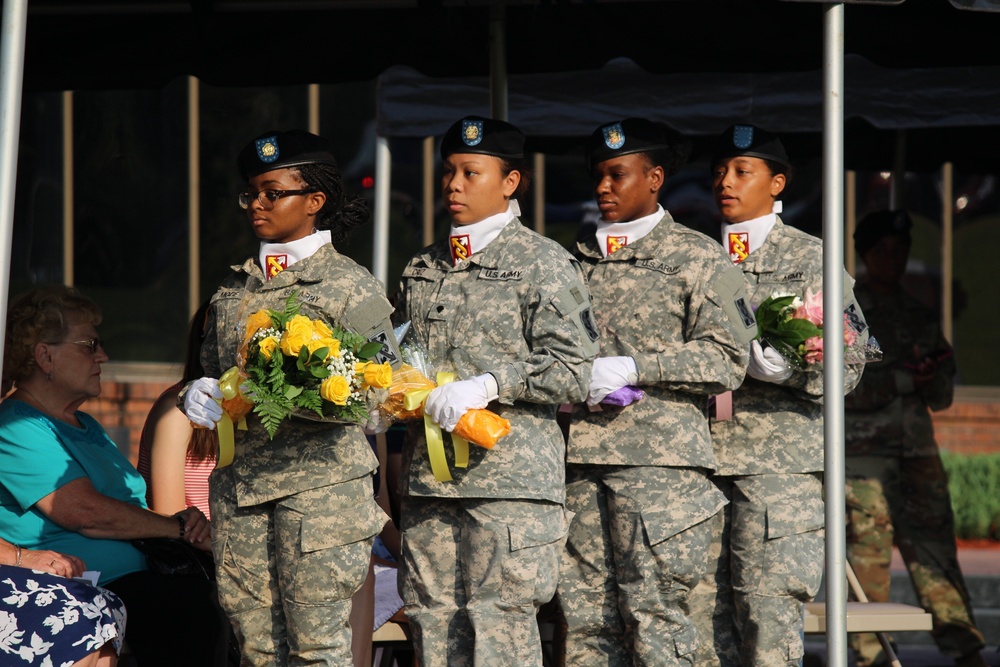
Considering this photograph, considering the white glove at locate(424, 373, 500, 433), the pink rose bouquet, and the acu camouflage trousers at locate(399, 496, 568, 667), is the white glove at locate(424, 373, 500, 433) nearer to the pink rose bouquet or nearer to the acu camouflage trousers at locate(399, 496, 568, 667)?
the acu camouflage trousers at locate(399, 496, 568, 667)

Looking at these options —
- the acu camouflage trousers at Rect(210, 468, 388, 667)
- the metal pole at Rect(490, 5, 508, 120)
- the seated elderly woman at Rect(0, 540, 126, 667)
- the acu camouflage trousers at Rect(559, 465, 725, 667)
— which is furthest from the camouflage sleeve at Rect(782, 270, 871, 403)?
the seated elderly woman at Rect(0, 540, 126, 667)

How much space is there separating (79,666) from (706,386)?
2.17m

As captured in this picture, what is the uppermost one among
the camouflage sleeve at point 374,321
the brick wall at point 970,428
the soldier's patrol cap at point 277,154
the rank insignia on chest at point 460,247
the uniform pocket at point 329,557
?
the soldier's patrol cap at point 277,154

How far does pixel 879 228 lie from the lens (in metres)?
7.27

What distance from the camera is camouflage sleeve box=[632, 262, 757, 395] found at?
15.2 feet

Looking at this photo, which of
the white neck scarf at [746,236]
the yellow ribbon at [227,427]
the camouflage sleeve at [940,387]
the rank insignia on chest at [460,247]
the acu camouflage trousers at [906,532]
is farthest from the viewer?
the camouflage sleeve at [940,387]

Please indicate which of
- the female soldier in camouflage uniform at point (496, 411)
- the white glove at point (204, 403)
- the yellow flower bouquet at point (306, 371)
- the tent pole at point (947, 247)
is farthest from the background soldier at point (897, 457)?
the tent pole at point (947, 247)

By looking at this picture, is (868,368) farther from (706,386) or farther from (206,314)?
(206,314)

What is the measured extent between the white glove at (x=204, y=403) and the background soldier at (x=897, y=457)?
12.9 ft

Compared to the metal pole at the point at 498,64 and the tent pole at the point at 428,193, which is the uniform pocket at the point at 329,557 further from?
the tent pole at the point at 428,193

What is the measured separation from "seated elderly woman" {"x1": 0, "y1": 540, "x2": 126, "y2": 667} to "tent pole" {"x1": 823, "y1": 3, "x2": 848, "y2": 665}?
7.22 ft

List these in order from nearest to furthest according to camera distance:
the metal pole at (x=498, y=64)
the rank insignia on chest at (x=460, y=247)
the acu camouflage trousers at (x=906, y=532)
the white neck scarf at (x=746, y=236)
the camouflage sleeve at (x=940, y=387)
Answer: the rank insignia on chest at (x=460, y=247)
the white neck scarf at (x=746, y=236)
the metal pole at (x=498, y=64)
the acu camouflage trousers at (x=906, y=532)
the camouflage sleeve at (x=940, y=387)

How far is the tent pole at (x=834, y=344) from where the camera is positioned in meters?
4.26

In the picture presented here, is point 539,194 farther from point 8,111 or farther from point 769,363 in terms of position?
point 8,111
